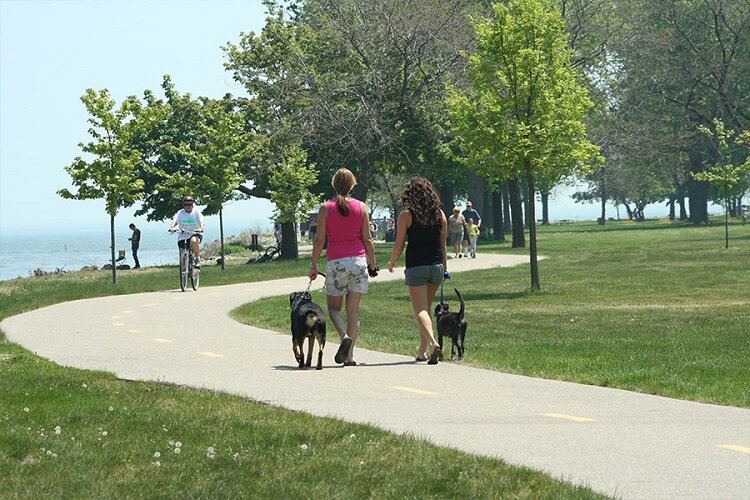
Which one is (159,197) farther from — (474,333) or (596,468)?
(596,468)

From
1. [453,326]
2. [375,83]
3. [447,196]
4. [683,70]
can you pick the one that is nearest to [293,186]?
[375,83]

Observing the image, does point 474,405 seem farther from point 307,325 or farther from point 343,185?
point 343,185

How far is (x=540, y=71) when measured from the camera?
27.0 meters

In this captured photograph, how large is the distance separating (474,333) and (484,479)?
445 inches

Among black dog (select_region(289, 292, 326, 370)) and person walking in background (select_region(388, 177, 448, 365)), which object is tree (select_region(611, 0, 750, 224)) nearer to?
person walking in background (select_region(388, 177, 448, 365))

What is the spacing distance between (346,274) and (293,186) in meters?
36.2

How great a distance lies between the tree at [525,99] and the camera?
88.6ft

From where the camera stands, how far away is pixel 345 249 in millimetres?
12977

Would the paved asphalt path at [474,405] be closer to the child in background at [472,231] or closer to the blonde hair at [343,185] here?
the blonde hair at [343,185]

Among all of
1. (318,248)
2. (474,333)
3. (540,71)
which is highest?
(540,71)

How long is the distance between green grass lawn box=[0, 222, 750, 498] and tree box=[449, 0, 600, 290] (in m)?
5.00

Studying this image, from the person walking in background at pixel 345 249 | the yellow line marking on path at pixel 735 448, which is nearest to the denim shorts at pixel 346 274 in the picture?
the person walking in background at pixel 345 249

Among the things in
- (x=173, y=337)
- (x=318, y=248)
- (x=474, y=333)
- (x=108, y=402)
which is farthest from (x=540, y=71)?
(x=108, y=402)

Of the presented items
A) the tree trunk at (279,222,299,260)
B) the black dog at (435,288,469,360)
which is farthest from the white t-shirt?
the tree trunk at (279,222,299,260)
